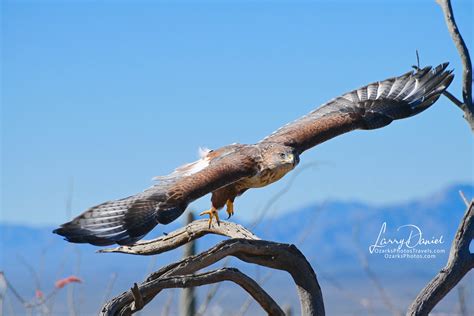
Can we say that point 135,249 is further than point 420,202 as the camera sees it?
No

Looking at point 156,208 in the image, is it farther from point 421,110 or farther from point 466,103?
point 421,110

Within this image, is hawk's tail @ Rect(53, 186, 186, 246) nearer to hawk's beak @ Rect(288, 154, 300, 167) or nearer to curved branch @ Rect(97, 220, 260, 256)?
curved branch @ Rect(97, 220, 260, 256)

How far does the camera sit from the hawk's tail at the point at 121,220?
657 centimetres

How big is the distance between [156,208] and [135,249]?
63 centimetres

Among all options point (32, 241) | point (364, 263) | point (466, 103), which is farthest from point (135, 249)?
point (32, 241)

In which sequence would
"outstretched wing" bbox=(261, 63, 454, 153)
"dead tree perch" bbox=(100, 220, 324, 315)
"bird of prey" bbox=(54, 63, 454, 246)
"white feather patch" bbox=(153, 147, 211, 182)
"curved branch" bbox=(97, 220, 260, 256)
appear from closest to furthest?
"dead tree perch" bbox=(100, 220, 324, 315) < "bird of prey" bbox=(54, 63, 454, 246) < "curved branch" bbox=(97, 220, 260, 256) < "white feather patch" bbox=(153, 147, 211, 182) < "outstretched wing" bbox=(261, 63, 454, 153)

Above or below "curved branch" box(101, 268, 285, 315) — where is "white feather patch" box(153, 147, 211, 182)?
above

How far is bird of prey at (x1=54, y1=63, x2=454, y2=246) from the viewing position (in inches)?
267

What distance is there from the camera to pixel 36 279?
783 cm

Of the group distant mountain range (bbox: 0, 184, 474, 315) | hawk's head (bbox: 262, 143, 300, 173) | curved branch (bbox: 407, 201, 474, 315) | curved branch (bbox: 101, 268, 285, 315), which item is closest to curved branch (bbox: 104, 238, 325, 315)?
curved branch (bbox: 101, 268, 285, 315)

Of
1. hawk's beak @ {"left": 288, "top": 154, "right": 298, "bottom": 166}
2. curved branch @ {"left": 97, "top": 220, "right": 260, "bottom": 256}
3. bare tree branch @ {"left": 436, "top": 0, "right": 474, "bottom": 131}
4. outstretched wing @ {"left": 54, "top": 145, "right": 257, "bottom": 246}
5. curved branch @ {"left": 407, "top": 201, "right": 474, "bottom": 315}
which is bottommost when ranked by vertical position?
curved branch @ {"left": 407, "top": 201, "right": 474, "bottom": 315}

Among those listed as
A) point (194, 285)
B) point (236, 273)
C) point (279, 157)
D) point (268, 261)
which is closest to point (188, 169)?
point (279, 157)

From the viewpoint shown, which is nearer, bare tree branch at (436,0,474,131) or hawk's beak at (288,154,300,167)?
Answer: bare tree branch at (436,0,474,131)

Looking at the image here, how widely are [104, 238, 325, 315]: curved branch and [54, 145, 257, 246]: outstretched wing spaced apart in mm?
508
